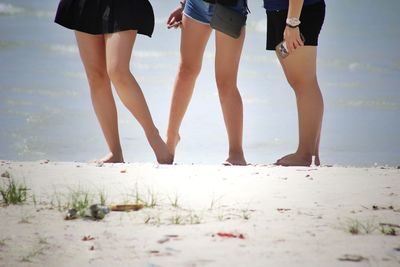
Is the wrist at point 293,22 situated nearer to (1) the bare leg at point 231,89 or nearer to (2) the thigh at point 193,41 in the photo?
(1) the bare leg at point 231,89

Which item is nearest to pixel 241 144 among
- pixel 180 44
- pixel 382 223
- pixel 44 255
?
pixel 180 44

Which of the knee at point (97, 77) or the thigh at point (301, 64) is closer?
the thigh at point (301, 64)

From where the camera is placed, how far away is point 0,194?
4047 millimetres

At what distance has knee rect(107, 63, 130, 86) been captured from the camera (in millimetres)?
5098

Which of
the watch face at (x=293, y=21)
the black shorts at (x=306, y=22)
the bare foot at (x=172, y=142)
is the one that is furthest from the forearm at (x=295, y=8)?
the bare foot at (x=172, y=142)

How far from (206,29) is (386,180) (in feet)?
6.15

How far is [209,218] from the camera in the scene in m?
3.37

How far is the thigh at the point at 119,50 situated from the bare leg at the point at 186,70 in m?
0.49

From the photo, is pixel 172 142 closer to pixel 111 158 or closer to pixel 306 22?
pixel 111 158

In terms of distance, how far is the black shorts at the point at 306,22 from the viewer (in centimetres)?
495

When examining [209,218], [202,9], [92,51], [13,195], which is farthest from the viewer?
[92,51]

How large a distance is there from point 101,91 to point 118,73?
43cm

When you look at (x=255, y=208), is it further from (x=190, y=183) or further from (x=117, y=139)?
(x=117, y=139)

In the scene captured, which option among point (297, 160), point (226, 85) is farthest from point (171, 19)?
point (297, 160)
